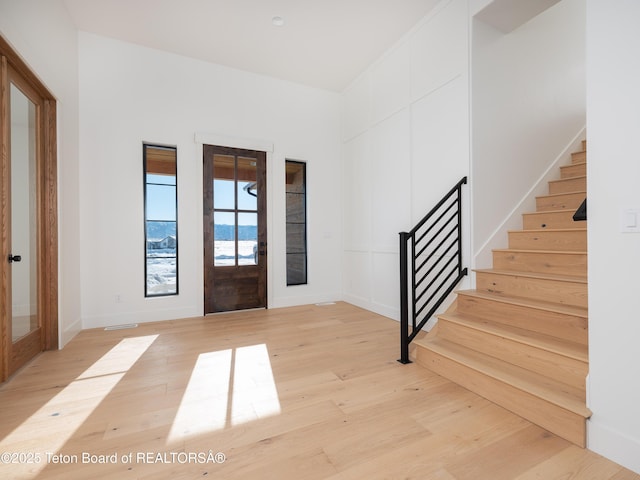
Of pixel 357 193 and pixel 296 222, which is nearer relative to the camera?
pixel 357 193

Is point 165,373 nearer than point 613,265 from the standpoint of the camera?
No

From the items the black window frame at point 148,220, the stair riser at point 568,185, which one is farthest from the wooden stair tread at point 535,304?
the black window frame at point 148,220

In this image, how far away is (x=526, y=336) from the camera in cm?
205

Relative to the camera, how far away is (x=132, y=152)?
12.5 feet

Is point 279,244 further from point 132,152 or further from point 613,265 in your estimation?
point 613,265

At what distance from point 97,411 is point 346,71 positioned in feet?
15.3

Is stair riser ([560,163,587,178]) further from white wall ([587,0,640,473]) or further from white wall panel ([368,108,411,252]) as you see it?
white wall ([587,0,640,473])

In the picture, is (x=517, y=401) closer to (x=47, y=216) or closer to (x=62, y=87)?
(x=47, y=216)

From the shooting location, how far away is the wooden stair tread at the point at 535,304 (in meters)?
1.95

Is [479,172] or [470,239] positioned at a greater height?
[479,172]

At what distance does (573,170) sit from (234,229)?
4.09m

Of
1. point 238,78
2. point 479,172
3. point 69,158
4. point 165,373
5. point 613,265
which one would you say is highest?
point 238,78

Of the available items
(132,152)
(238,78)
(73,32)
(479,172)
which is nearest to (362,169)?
(479,172)

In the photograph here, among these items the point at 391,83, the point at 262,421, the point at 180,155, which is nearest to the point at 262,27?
the point at 391,83
